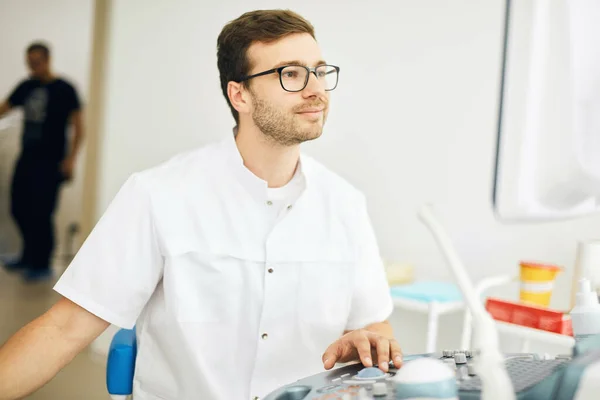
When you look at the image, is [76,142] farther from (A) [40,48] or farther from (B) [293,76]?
(B) [293,76]

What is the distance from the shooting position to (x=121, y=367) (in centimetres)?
102

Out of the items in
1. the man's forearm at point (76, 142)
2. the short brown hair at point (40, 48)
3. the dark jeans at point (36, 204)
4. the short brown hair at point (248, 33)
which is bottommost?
the dark jeans at point (36, 204)

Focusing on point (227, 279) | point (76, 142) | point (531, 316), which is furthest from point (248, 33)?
point (76, 142)

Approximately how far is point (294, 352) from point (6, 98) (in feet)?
6.80

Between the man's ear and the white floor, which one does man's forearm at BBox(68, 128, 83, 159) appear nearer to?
the white floor

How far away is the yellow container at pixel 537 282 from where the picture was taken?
1545 mm

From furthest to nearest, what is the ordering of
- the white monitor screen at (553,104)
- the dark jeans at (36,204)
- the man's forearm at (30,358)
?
1. the dark jeans at (36,204)
2. the man's forearm at (30,358)
3. the white monitor screen at (553,104)

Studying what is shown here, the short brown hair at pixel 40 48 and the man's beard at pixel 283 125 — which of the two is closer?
the man's beard at pixel 283 125

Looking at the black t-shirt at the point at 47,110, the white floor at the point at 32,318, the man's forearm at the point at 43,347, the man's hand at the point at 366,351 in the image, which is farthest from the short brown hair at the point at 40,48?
the man's hand at the point at 366,351

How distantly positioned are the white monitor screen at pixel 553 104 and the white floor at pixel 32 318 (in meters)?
1.29

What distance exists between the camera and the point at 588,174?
71 centimetres

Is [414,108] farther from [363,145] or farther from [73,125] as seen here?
[73,125]

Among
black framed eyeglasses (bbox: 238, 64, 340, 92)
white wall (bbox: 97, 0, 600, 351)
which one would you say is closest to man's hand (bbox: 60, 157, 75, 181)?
white wall (bbox: 97, 0, 600, 351)

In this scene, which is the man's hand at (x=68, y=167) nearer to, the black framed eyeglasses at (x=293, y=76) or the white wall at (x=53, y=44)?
the white wall at (x=53, y=44)
